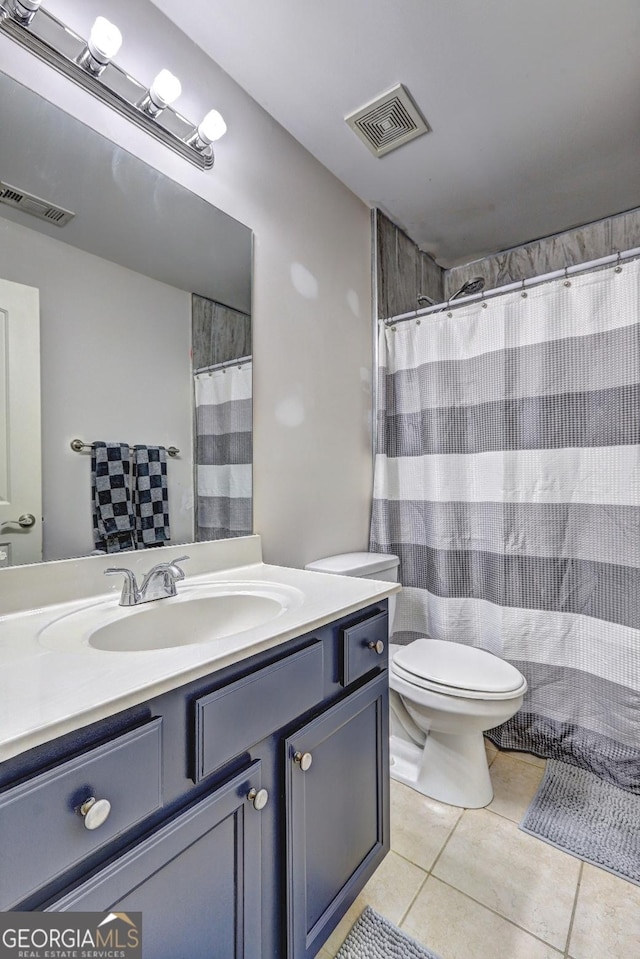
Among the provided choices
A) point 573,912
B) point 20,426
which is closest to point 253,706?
point 20,426

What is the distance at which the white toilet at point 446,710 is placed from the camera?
1430 millimetres

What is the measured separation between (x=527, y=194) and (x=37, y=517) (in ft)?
7.72

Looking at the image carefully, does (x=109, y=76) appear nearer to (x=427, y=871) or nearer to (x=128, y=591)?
(x=128, y=591)

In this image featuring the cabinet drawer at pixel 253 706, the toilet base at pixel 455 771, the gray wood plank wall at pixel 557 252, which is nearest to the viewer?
the cabinet drawer at pixel 253 706

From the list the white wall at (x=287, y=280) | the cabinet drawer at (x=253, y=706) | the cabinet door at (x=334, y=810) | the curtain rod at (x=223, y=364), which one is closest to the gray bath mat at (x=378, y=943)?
the cabinet door at (x=334, y=810)

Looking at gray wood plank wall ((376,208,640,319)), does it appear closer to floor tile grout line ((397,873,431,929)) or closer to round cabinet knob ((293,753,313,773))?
round cabinet knob ((293,753,313,773))

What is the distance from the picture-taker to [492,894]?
1.21 meters

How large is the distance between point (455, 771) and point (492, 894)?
0.36 meters

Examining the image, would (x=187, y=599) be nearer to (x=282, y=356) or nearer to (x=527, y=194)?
(x=282, y=356)

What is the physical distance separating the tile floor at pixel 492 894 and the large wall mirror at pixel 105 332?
1094mm

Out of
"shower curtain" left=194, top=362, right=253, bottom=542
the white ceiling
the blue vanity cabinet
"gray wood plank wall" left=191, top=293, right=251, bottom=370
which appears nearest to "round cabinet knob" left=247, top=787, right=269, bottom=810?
the blue vanity cabinet

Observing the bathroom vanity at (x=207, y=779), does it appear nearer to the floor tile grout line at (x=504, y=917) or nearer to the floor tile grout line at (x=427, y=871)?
the floor tile grout line at (x=427, y=871)

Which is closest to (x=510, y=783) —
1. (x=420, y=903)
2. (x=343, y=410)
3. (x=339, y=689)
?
(x=420, y=903)

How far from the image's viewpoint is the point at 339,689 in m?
1.03
